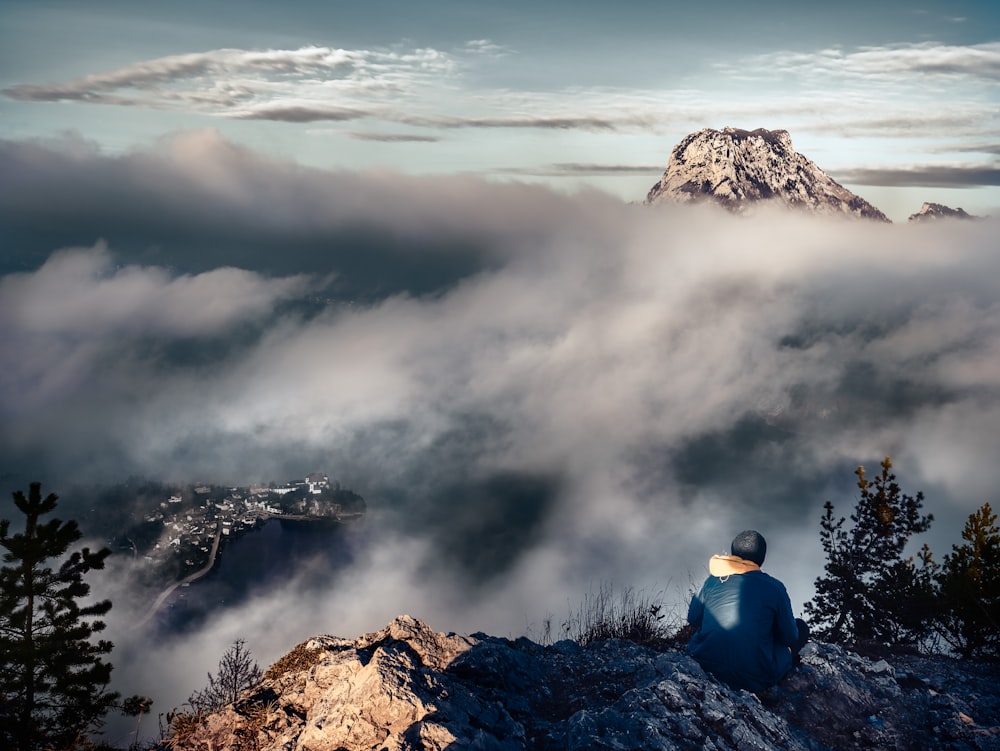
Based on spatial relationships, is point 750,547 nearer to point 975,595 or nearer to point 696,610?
point 696,610

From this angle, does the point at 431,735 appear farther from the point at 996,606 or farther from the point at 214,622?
the point at 214,622

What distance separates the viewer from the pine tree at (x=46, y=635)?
41.7ft

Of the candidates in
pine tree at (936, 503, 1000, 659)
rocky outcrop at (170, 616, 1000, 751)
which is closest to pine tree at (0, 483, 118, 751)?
rocky outcrop at (170, 616, 1000, 751)

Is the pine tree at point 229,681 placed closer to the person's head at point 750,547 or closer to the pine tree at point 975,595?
the person's head at point 750,547

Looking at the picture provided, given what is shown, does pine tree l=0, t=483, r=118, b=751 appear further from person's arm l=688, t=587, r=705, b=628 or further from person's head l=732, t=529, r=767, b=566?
person's head l=732, t=529, r=767, b=566

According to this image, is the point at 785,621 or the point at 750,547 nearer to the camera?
the point at 785,621

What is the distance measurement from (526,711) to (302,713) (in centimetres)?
253

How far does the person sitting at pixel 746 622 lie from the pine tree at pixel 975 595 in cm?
465

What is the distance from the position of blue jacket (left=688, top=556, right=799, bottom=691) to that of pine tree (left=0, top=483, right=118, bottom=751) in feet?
37.9

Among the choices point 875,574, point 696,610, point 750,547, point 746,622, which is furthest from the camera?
point 875,574

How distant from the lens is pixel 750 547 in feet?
26.8

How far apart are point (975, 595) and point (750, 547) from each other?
5.70 m

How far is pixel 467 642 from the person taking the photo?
882cm

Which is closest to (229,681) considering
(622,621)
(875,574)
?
(622,621)
